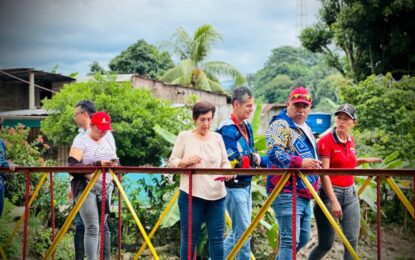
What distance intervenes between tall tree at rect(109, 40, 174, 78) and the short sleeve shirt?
1022 inches

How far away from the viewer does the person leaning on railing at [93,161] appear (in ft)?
14.3

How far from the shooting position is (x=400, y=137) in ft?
36.0

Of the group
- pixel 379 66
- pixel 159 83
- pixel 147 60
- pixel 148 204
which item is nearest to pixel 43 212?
pixel 148 204

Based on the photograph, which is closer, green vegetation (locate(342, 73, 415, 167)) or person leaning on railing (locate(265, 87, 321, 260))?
person leaning on railing (locate(265, 87, 321, 260))

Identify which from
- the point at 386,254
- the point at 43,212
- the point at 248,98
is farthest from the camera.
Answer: the point at 386,254

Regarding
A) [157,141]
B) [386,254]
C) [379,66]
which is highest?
[379,66]

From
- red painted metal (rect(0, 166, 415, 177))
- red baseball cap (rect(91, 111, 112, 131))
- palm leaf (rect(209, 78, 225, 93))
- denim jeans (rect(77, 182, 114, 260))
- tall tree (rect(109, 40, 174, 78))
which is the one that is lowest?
denim jeans (rect(77, 182, 114, 260))

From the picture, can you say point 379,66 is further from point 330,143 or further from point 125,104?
point 330,143

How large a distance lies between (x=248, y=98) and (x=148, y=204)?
4100 mm

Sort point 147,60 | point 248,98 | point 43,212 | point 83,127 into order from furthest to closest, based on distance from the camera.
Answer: point 147,60, point 43,212, point 83,127, point 248,98

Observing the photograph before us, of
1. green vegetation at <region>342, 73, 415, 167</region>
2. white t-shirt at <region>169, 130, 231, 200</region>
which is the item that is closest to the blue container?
green vegetation at <region>342, 73, 415, 167</region>

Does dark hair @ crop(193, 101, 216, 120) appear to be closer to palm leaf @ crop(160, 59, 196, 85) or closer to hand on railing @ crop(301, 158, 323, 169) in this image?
hand on railing @ crop(301, 158, 323, 169)

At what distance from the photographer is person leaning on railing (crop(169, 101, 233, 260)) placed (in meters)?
3.88

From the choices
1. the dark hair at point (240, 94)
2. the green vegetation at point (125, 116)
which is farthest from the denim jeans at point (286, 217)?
the green vegetation at point (125, 116)
